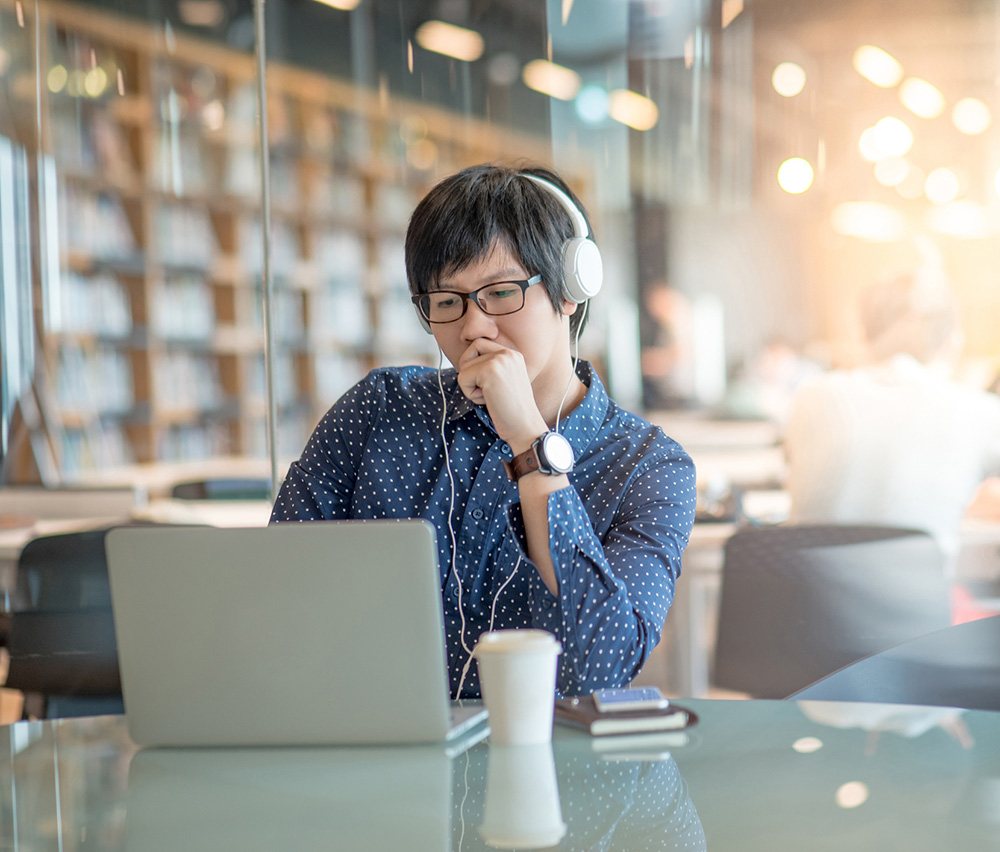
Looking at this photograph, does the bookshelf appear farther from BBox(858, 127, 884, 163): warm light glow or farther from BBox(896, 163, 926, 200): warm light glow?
BBox(896, 163, 926, 200): warm light glow

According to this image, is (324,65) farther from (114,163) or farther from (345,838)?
(345,838)

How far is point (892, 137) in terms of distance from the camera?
9.36ft

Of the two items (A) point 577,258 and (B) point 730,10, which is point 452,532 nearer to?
(A) point 577,258

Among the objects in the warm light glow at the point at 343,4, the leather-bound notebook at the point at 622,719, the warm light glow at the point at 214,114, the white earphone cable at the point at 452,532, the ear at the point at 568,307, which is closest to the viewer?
the leather-bound notebook at the point at 622,719

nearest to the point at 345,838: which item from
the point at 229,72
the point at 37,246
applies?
the point at 37,246

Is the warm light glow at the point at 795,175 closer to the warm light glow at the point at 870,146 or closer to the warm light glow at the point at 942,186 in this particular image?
the warm light glow at the point at 870,146

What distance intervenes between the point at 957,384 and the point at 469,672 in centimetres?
188

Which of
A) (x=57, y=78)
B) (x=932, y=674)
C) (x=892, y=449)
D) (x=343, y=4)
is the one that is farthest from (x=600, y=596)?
(x=57, y=78)

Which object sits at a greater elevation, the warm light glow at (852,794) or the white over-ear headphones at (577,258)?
the white over-ear headphones at (577,258)

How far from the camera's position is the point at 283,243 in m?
4.84

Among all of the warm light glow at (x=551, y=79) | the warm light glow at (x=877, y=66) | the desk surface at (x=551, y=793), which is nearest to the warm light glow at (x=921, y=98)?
the warm light glow at (x=877, y=66)

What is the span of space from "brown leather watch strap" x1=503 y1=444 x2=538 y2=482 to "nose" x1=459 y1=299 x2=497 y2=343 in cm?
17

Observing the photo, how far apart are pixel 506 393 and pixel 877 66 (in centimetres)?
214

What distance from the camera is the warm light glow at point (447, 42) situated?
2.98 m
